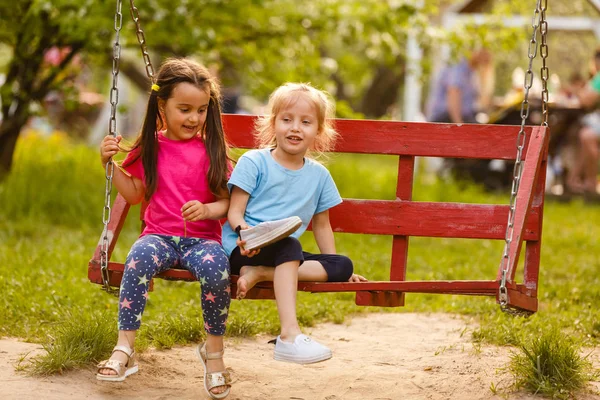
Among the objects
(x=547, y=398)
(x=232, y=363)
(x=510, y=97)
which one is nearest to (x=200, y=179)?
(x=232, y=363)

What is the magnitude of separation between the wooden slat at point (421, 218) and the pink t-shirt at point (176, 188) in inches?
28.0

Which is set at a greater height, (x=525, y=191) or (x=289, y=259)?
(x=525, y=191)

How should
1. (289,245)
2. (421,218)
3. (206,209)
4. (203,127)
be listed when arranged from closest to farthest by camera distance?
1. (289,245)
2. (206,209)
3. (203,127)
4. (421,218)

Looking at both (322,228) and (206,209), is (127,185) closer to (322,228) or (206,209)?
(206,209)

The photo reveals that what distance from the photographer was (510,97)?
37.9 feet

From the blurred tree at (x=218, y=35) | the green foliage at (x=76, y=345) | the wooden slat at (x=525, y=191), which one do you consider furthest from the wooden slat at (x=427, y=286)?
the blurred tree at (x=218, y=35)

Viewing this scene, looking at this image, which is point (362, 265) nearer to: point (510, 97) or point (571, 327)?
point (571, 327)

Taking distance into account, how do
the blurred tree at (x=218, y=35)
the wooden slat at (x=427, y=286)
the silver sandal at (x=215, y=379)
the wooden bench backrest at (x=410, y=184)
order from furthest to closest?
the blurred tree at (x=218, y=35) < the wooden bench backrest at (x=410, y=184) < the silver sandal at (x=215, y=379) < the wooden slat at (x=427, y=286)

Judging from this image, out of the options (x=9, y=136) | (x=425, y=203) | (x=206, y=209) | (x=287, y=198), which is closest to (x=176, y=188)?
(x=206, y=209)

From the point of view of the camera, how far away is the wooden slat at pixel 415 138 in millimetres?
4297

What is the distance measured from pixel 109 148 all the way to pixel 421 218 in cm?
144

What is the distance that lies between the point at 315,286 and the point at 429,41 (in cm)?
523

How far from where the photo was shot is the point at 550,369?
3.79 metres

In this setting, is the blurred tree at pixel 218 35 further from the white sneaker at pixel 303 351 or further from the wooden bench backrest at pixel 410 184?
the white sneaker at pixel 303 351
